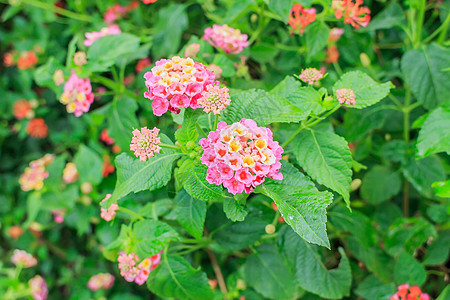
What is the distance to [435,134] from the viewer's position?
3.03 ft

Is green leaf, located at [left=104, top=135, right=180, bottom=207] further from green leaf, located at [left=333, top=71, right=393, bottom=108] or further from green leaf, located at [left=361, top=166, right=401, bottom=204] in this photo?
green leaf, located at [left=361, top=166, right=401, bottom=204]

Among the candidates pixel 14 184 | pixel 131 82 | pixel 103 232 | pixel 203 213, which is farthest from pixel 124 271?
pixel 14 184

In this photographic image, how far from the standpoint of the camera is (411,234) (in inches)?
46.7

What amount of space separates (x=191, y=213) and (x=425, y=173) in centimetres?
77

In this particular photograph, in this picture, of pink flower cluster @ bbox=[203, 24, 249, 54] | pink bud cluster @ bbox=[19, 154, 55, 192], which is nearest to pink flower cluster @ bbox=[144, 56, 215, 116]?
pink flower cluster @ bbox=[203, 24, 249, 54]

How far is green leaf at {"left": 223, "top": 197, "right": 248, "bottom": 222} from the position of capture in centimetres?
77

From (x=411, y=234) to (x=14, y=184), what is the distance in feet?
6.25

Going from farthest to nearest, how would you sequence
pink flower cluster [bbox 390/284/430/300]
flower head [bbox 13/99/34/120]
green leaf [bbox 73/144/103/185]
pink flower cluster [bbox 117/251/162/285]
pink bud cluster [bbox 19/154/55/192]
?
1. flower head [bbox 13/99/34/120]
2. pink bud cluster [bbox 19/154/55/192]
3. green leaf [bbox 73/144/103/185]
4. pink flower cluster [bbox 390/284/430/300]
5. pink flower cluster [bbox 117/251/162/285]

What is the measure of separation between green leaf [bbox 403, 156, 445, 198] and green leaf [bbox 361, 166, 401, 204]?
0.28ft

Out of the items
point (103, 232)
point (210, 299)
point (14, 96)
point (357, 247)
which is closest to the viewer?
point (210, 299)

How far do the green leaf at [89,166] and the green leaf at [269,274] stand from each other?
75 centimetres

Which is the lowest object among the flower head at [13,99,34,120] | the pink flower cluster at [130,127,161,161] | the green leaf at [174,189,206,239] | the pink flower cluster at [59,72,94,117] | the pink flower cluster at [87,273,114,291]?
the pink flower cluster at [87,273,114,291]

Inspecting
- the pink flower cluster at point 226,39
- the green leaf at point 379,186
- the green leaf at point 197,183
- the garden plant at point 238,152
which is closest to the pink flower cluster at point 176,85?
the garden plant at point 238,152

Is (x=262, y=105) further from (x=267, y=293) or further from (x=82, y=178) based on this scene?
(x=82, y=178)
